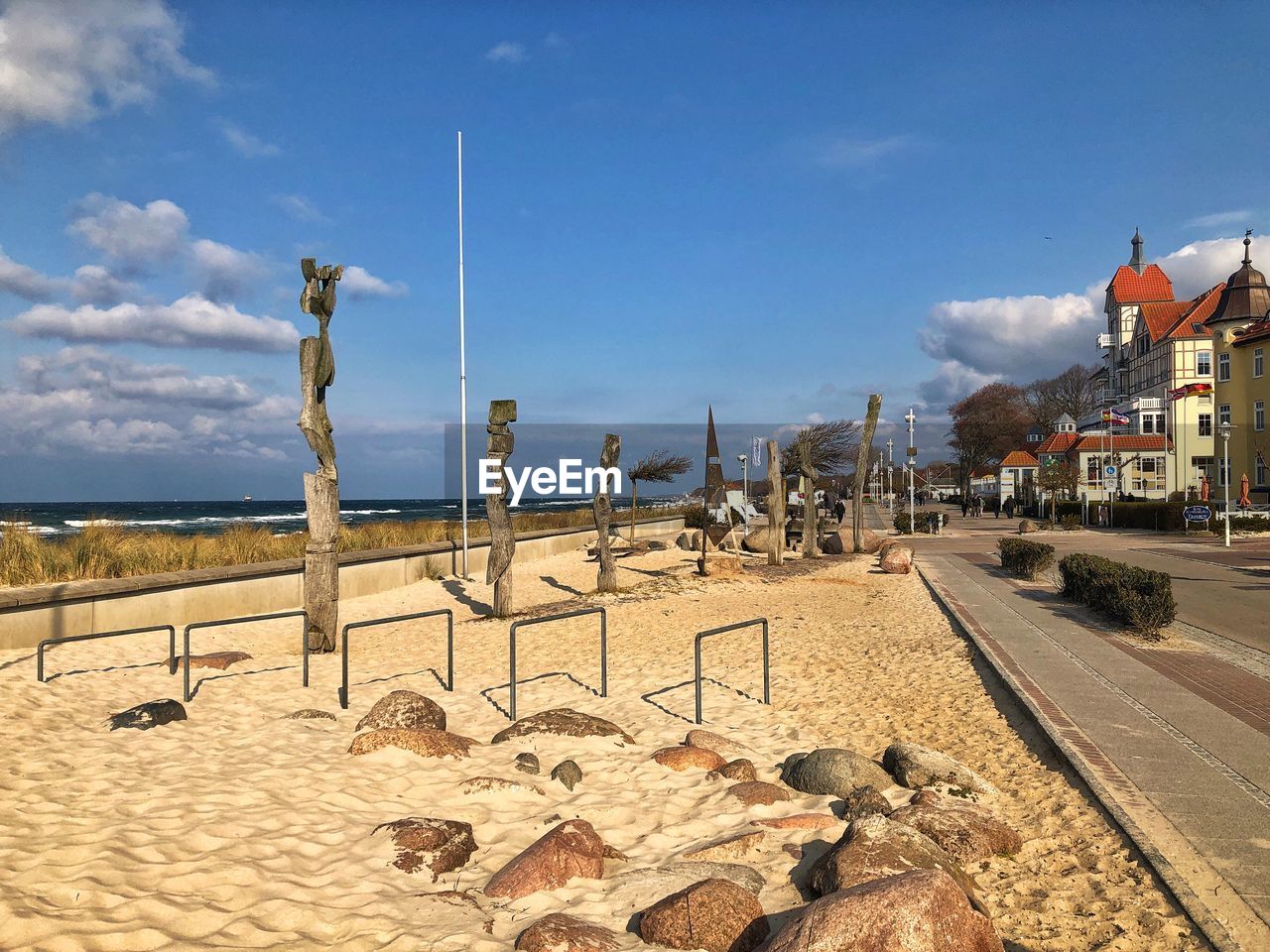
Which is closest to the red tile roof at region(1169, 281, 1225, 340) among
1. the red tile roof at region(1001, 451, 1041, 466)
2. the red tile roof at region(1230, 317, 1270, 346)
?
the red tile roof at region(1230, 317, 1270, 346)

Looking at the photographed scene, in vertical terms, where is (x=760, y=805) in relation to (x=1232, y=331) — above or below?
below

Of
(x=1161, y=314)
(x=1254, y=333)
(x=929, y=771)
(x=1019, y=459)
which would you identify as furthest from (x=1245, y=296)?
(x=929, y=771)

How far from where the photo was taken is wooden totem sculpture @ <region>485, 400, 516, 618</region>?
13227mm

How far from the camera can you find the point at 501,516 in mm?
13484

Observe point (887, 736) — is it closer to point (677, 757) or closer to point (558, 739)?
point (677, 757)

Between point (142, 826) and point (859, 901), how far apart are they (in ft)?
12.6

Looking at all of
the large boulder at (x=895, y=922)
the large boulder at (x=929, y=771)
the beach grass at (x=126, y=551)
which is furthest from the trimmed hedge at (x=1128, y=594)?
the beach grass at (x=126, y=551)

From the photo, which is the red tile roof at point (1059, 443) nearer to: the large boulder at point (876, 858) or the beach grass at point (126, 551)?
the beach grass at point (126, 551)

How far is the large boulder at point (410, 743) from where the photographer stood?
6.10 metres

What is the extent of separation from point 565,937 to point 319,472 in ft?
28.4

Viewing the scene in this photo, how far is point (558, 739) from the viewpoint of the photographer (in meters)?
6.63

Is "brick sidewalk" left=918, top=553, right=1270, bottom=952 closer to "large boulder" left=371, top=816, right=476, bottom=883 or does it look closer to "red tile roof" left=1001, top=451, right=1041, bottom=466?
"large boulder" left=371, top=816, right=476, bottom=883

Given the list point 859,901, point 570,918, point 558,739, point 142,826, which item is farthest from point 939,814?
point 142,826

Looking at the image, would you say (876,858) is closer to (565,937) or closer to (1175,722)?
(565,937)
